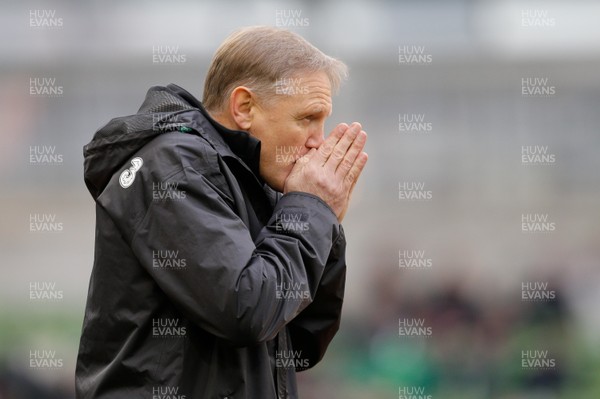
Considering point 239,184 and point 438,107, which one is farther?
point 438,107

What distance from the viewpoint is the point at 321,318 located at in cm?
244

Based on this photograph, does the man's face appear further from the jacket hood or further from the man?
the jacket hood

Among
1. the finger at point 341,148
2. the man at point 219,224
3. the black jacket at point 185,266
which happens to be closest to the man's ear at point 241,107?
the man at point 219,224

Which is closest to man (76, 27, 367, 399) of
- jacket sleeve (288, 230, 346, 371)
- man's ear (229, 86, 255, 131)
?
man's ear (229, 86, 255, 131)

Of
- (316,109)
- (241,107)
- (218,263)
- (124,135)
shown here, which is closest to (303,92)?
(316,109)

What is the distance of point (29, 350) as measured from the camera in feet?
19.2

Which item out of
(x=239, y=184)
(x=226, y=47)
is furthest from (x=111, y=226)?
(x=226, y=47)

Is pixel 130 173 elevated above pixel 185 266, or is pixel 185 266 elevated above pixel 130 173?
pixel 130 173

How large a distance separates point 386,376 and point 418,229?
123cm

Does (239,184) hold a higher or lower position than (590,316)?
higher

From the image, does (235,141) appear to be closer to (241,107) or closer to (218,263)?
(241,107)

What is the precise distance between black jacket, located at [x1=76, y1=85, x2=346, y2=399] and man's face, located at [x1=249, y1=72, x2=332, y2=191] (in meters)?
0.11

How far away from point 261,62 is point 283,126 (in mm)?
177

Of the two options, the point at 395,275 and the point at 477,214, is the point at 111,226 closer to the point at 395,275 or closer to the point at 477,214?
the point at 395,275
